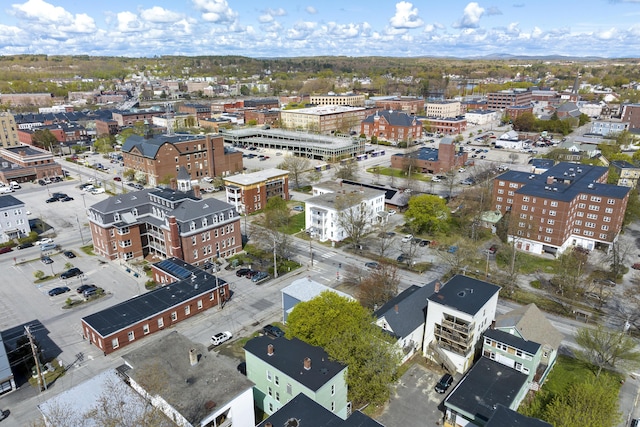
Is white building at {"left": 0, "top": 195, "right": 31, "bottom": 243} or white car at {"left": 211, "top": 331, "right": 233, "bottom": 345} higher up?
white building at {"left": 0, "top": 195, "right": 31, "bottom": 243}

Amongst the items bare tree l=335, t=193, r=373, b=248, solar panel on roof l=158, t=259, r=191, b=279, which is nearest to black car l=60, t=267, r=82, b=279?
solar panel on roof l=158, t=259, r=191, b=279

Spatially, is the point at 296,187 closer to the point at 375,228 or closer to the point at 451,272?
the point at 375,228

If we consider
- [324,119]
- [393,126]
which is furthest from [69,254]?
[324,119]

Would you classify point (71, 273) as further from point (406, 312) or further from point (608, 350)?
point (608, 350)

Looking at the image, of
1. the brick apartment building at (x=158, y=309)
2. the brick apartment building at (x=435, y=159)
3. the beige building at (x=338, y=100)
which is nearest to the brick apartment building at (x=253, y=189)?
the brick apartment building at (x=158, y=309)

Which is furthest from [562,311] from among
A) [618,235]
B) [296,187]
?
[296,187]

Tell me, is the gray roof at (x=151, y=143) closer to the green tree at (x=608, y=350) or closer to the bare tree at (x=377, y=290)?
the bare tree at (x=377, y=290)

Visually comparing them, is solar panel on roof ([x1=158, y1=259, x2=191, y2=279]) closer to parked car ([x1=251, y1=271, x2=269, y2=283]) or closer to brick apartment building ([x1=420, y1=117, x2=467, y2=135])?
parked car ([x1=251, y1=271, x2=269, y2=283])
